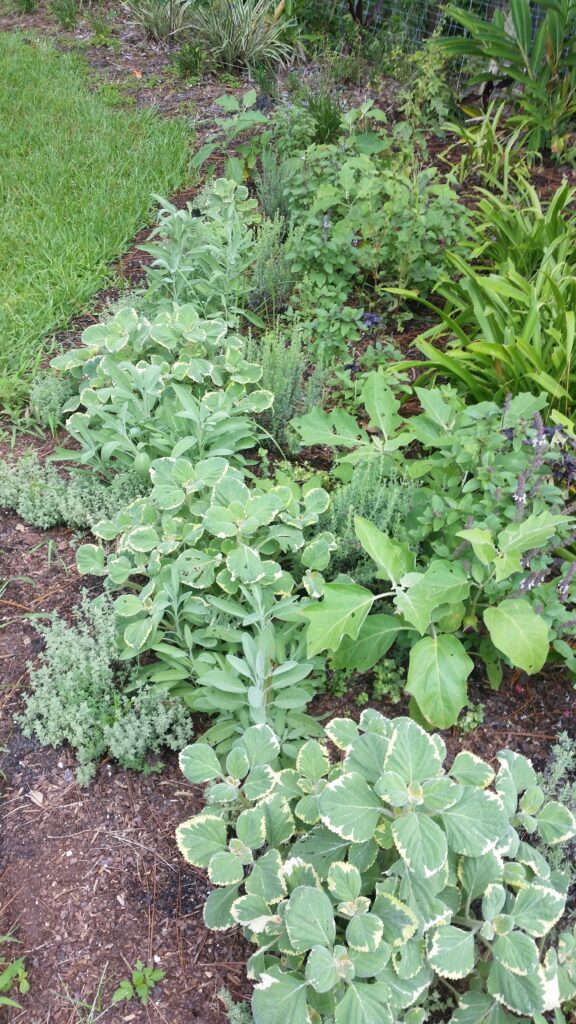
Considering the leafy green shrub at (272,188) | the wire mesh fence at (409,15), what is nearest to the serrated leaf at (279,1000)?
the leafy green shrub at (272,188)

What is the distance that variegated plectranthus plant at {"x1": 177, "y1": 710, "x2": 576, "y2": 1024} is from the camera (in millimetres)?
1460

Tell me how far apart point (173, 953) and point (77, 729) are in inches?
24.9

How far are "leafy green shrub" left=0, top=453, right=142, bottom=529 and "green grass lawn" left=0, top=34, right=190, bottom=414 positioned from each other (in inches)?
21.3

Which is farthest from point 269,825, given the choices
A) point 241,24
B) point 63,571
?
point 241,24

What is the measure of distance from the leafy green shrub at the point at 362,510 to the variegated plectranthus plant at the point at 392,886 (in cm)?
86

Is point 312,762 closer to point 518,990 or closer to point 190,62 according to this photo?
point 518,990

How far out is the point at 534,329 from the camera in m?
2.95

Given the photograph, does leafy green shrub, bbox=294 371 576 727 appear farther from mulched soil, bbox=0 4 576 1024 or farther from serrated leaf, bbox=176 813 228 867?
serrated leaf, bbox=176 813 228 867

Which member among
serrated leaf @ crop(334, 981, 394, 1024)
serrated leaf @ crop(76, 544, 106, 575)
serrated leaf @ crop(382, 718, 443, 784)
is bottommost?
serrated leaf @ crop(334, 981, 394, 1024)

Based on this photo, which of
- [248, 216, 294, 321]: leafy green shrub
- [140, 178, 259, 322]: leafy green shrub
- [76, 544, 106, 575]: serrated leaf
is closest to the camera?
[76, 544, 106, 575]: serrated leaf

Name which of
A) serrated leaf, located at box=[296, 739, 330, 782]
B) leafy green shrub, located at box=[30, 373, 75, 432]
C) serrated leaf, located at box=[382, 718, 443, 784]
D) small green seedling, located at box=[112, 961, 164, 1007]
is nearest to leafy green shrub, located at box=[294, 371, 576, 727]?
serrated leaf, located at box=[296, 739, 330, 782]

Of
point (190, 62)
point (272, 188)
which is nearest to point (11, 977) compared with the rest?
point (272, 188)

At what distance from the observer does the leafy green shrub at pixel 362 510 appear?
2.52m

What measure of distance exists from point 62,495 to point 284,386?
3.21 ft
